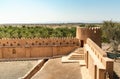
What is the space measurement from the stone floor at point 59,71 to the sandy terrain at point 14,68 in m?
1.69

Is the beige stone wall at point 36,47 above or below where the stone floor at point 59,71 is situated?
above

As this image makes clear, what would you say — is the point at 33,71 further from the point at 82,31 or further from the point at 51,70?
the point at 82,31

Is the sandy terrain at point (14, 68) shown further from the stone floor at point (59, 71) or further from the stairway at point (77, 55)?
the stairway at point (77, 55)

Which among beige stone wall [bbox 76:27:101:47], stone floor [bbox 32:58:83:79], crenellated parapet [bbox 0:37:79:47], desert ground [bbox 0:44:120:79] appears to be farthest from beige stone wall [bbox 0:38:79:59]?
stone floor [bbox 32:58:83:79]

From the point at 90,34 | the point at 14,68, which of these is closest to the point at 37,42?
the point at 14,68

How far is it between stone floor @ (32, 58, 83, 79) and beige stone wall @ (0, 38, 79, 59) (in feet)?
9.93

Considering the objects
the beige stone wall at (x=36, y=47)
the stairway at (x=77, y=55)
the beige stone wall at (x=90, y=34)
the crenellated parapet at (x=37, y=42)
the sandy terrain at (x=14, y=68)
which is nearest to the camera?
the sandy terrain at (x=14, y=68)

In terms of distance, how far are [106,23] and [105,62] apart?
1903 centimetres

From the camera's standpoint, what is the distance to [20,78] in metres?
16.9

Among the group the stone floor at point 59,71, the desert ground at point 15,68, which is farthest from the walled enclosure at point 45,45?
the stone floor at point 59,71

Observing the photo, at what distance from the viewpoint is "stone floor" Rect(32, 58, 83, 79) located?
675 inches

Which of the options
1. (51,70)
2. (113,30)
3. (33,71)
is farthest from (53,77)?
(113,30)

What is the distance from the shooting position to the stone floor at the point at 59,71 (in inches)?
675

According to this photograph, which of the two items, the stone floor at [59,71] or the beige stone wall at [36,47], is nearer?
the stone floor at [59,71]
